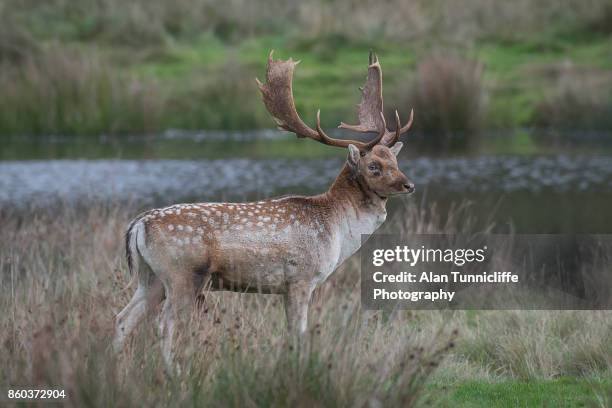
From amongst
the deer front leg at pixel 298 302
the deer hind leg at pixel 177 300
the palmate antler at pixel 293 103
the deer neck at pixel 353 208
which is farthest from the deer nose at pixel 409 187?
the deer hind leg at pixel 177 300

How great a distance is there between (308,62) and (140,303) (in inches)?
748

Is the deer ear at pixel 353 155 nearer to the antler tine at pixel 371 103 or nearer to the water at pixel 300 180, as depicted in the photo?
the antler tine at pixel 371 103

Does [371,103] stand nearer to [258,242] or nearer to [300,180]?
[258,242]

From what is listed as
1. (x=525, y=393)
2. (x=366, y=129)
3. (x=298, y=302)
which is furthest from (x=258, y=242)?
(x=525, y=393)

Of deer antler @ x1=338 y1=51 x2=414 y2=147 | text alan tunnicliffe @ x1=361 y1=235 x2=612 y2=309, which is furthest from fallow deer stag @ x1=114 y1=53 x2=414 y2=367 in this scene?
text alan tunnicliffe @ x1=361 y1=235 x2=612 y2=309

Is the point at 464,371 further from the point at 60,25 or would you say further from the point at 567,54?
the point at 60,25

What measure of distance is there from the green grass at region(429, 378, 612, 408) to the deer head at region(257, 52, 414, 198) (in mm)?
1194

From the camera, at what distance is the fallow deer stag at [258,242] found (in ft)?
20.8

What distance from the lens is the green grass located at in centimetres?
672

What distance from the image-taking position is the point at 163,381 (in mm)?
5527

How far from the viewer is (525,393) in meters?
6.98

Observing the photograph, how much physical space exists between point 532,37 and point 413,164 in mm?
9809

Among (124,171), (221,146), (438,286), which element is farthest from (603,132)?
(438,286)

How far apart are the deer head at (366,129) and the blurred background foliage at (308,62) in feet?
41.8
